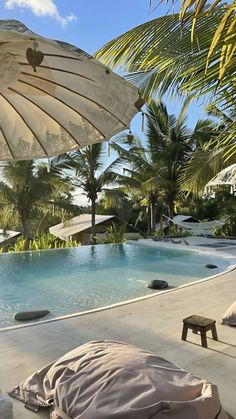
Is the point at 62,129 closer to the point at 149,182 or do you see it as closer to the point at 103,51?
the point at 103,51

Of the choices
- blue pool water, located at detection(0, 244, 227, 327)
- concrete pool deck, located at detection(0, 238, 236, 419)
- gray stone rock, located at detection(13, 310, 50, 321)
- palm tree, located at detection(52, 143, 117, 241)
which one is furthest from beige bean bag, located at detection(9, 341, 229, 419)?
palm tree, located at detection(52, 143, 117, 241)

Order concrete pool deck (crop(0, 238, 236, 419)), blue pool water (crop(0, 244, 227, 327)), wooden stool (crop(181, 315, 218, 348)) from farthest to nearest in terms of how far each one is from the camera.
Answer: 1. blue pool water (crop(0, 244, 227, 327))
2. wooden stool (crop(181, 315, 218, 348))
3. concrete pool deck (crop(0, 238, 236, 419))

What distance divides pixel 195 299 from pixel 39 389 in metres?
4.32

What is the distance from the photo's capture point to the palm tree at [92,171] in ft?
61.3

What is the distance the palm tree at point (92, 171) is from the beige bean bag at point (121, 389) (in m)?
16.0

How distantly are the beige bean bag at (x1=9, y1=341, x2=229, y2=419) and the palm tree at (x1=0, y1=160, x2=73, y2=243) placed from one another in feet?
49.9

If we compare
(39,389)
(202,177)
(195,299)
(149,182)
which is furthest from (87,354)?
(149,182)

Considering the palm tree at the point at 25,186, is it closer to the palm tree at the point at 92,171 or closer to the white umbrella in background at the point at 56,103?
the palm tree at the point at 92,171

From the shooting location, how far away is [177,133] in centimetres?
2012

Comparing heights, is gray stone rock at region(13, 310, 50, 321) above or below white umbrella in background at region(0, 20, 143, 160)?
below

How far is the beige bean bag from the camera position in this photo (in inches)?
91.3

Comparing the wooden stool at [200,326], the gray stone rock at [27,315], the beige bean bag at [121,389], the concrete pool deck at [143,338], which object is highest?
the beige bean bag at [121,389]

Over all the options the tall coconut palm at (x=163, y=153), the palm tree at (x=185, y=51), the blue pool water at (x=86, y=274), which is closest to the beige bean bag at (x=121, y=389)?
the palm tree at (x=185, y=51)

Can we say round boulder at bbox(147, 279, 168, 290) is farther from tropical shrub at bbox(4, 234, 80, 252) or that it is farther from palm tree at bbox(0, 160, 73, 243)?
palm tree at bbox(0, 160, 73, 243)
